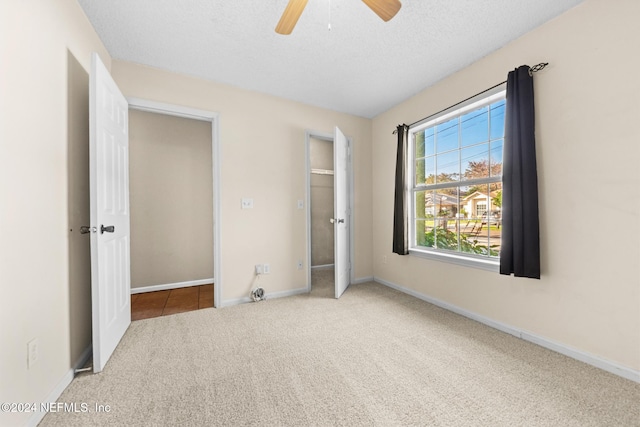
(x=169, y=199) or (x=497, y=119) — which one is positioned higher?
(x=497, y=119)

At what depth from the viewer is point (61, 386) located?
1.50 m

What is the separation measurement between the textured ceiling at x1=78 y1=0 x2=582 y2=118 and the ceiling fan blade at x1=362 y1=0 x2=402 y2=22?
41 centimetres

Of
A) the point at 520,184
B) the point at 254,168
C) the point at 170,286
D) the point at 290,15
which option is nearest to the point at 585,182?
the point at 520,184

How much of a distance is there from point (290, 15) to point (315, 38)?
70 centimetres

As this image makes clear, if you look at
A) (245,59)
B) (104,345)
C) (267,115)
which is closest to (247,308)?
(104,345)

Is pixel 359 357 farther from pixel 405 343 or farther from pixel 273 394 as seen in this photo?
pixel 273 394

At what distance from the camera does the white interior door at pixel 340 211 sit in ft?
→ 10.3

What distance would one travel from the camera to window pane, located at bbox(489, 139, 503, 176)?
7.99 ft

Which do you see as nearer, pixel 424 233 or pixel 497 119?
pixel 497 119

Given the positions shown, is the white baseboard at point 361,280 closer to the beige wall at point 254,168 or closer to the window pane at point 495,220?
the beige wall at point 254,168

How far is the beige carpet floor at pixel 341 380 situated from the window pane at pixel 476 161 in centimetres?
146

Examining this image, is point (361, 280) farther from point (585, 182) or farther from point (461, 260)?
point (585, 182)

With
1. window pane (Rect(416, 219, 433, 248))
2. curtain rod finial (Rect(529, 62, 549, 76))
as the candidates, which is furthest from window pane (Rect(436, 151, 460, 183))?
curtain rod finial (Rect(529, 62, 549, 76))

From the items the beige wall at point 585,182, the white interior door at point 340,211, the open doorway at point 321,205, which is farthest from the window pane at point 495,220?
the open doorway at point 321,205
